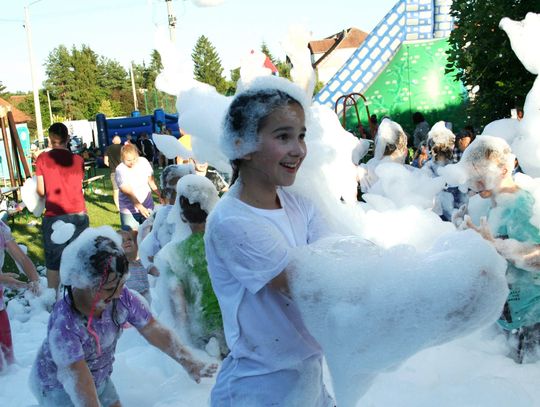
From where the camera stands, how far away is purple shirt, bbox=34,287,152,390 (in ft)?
8.86

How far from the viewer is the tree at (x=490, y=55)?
5.56 meters

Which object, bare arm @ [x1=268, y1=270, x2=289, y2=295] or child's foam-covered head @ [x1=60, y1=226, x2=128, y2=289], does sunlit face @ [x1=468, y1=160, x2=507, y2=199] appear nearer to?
child's foam-covered head @ [x1=60, y1=226, x2=128, y2=289]

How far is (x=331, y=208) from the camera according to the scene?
6.73 feet

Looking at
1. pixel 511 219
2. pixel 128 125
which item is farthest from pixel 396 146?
pixel 128 125

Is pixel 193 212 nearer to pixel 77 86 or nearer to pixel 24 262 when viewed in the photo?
pixel 24 262

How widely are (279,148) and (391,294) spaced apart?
1.61 ft

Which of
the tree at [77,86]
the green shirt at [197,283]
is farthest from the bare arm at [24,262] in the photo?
the tree at [77,86]

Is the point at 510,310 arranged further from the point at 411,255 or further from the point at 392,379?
the point at 411,255

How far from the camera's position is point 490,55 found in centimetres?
574

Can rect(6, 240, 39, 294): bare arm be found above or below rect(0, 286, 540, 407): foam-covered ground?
above

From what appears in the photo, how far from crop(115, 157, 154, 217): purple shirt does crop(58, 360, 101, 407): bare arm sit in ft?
14.2

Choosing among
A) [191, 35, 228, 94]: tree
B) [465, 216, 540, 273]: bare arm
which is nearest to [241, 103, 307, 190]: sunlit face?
[465, 216, 540, 273]: bare arm

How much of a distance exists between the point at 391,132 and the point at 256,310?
4.05 m

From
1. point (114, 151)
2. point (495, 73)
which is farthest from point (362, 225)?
point (114, 151)
